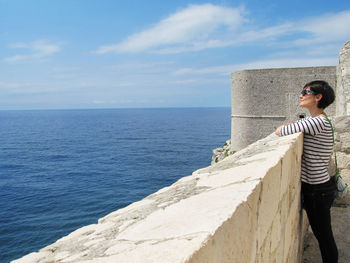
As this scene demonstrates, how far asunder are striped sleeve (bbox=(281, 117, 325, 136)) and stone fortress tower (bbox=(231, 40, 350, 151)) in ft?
56.2

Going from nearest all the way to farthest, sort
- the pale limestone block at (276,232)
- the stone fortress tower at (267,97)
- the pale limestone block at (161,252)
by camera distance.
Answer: the pale limestone block at (161,252)
the pale limestone block at (276,232)
the stone fortress tower at (267,97)

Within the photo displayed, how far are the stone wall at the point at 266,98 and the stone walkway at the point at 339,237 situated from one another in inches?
625

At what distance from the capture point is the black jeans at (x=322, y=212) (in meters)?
2.06

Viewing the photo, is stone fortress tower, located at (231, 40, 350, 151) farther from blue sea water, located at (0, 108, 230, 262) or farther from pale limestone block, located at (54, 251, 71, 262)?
pale limestone block, located at (54, 251, 71, 262)

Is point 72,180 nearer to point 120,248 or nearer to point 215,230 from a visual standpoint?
point 120,248

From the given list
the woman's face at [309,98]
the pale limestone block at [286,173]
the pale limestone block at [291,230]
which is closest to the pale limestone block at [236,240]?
the pale limestone block at [286,173]

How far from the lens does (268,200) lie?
1.29 metres

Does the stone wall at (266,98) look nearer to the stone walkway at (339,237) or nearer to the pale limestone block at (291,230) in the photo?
the stone walkway at (339,237)

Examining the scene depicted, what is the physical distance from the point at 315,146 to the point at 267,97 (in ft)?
59.8

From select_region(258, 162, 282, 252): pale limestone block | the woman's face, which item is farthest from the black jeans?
select_region(258, 162, 282, 252): pale limestone block

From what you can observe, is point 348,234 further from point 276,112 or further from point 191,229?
point 276,112

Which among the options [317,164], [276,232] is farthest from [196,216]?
[317,164]

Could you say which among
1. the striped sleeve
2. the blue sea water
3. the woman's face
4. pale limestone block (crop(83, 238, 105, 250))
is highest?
the woman's face

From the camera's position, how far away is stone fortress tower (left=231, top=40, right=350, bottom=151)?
18.2m
